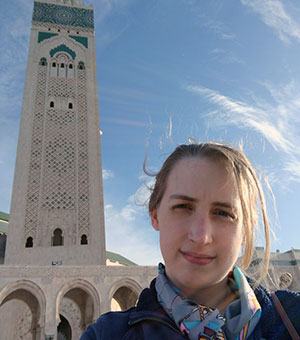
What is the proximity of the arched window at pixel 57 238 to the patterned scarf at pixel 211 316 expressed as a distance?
34.8 feet

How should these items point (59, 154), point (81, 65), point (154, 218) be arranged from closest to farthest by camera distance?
1. point (154, 218)
2. point (59, 154)
3. point (81, 65)

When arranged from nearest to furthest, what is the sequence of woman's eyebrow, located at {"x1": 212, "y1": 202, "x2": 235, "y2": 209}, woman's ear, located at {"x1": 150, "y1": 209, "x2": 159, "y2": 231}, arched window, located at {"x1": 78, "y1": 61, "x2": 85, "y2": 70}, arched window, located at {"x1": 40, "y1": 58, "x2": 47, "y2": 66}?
1. woman's eyebrow, located at {"x1": 212, "y1": 202, "x2": 235, "y2": 209}
2. woman's ear, located at {"x1": 150, "y1": 209, "x2": 159, "y2": 231}
3. arched window, located at {"x1": 40, "y1": 58, "x2": 47, "y2": 66}
4. arched window, located at {"x1": 78, "y1": 61, "x2": 85, "y2": 70}

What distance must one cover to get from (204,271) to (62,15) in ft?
53.7

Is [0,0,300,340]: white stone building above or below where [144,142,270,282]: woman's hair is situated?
above

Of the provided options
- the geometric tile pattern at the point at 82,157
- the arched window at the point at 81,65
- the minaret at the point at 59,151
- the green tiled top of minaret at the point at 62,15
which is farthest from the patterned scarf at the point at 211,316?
the green tiled top of minaret at the point at 62,15

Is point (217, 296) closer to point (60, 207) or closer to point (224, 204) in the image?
point (224, 204)

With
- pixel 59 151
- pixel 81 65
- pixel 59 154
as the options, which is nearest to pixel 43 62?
pixel 81 65

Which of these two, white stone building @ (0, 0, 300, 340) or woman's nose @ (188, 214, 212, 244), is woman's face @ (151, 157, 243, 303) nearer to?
woman's nose @ (188, 214, 212, 244)

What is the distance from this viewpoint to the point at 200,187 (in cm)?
82

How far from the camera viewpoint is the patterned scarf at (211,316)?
0.69 metres

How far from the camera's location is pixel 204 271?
Answer: 0.77 m

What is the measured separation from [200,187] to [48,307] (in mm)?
7944

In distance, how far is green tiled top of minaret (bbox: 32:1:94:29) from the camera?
14.5 metres

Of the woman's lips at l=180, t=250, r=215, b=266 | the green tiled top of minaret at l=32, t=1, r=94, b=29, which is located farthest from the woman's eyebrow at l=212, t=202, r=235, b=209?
the green tiled top of minaret at l=32, t=1, r=94, b=29
